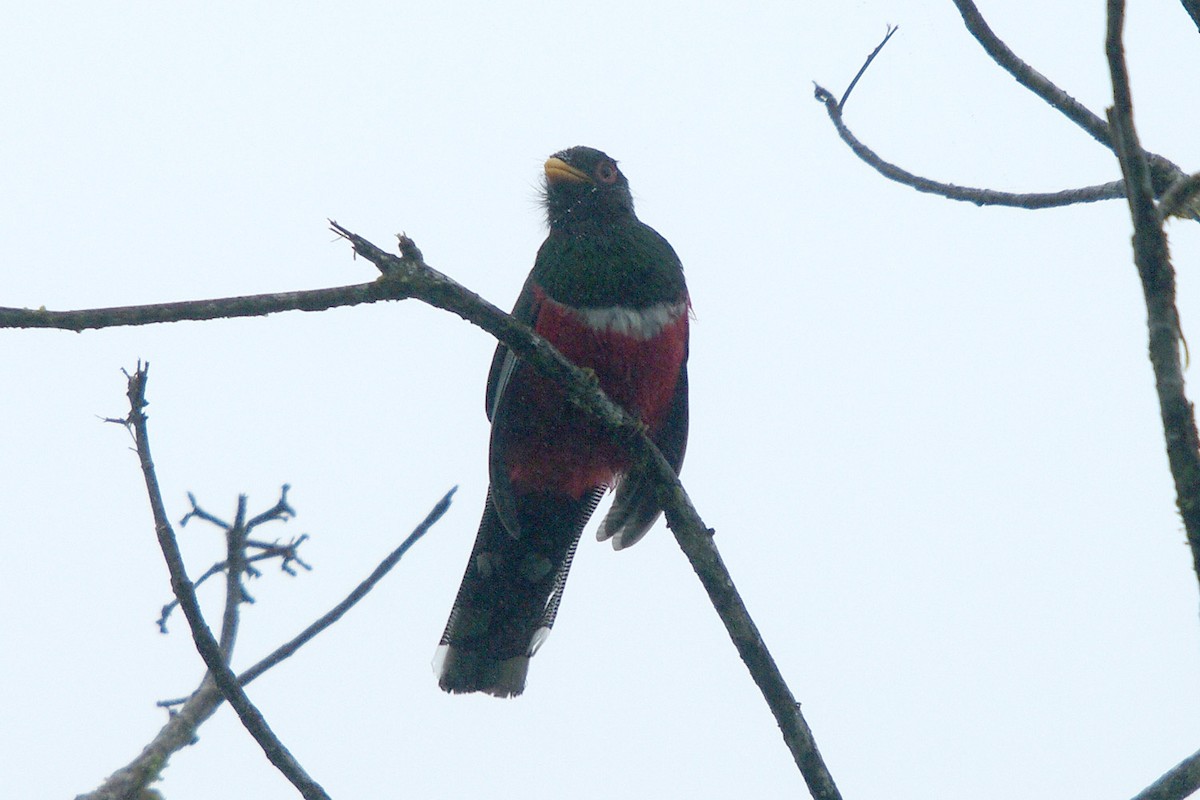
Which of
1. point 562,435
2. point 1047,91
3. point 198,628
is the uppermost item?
point 562,435

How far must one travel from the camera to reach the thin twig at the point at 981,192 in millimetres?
3496

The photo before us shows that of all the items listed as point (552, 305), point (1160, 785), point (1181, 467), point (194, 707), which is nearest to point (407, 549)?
point (194, 707)

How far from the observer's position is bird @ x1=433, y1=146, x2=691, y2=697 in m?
4.62

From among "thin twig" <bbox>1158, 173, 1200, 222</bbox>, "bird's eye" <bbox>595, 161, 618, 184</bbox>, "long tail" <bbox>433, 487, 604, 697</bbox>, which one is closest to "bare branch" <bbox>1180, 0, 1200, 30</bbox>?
"thin twig" <bbox>1158, 173, 1200, 222</bbox>

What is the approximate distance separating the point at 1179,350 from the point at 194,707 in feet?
8.66

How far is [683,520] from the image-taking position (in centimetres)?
330

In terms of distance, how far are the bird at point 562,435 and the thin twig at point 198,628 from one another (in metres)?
2.09

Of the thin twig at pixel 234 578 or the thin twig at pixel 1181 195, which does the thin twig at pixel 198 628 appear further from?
the thin twig at pixel 1181 195

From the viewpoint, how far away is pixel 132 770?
3.12 m

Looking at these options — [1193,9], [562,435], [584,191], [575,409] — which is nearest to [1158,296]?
[1193,9]

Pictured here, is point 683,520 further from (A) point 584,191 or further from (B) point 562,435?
(A) point 584,191

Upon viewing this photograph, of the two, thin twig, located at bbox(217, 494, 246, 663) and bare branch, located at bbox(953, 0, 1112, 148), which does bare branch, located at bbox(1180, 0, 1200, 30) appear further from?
thin twig, located at bbox(217, 494, 246, 663)

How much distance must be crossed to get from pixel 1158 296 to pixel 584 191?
3855 millimetres

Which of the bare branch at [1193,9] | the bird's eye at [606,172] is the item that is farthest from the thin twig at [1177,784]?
the bird's eye at [606,172]
